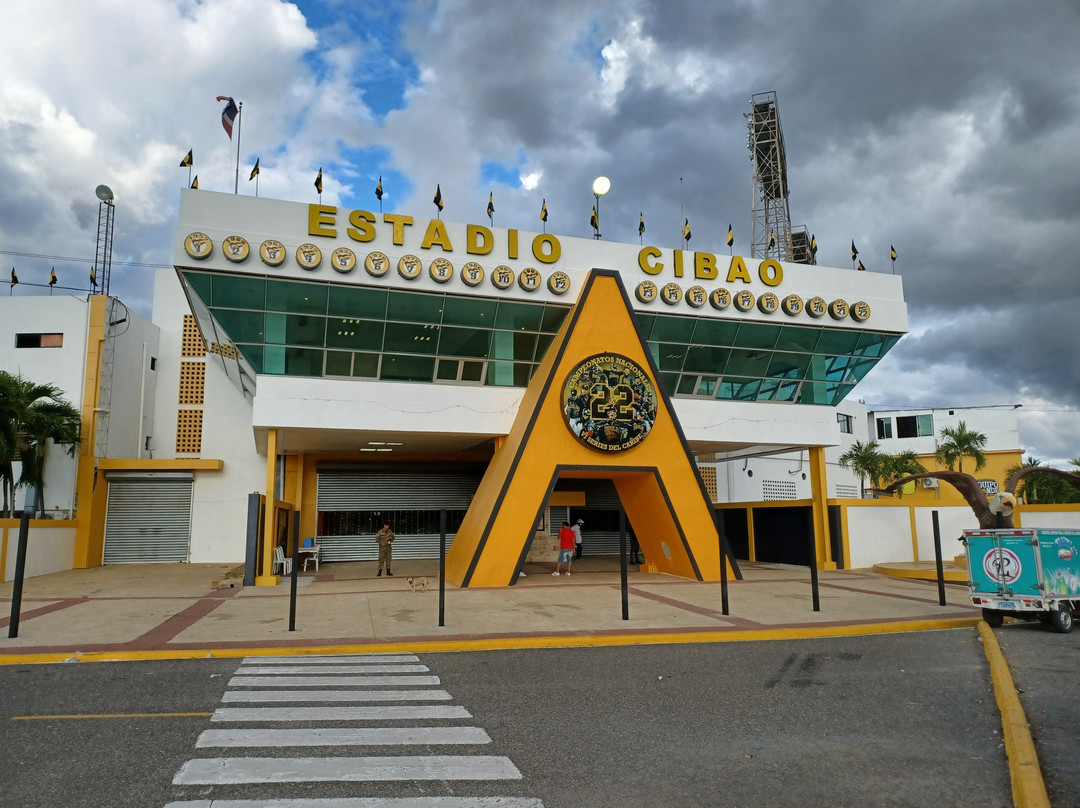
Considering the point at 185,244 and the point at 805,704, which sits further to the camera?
the point at 185,244

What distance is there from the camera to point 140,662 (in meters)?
9.98

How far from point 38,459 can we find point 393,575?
574 inches

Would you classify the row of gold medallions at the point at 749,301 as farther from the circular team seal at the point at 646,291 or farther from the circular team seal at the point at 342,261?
the circular team seal at the point at 342,261

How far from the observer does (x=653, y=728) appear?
6.77 meters

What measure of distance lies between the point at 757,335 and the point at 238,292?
53.0 ft

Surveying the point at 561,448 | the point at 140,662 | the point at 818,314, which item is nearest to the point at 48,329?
the point at 561,448

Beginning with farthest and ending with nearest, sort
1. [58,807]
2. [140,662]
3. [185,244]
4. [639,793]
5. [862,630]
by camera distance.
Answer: [185,244]
[862,630]
[140,662]
[639,793]
[58,807]

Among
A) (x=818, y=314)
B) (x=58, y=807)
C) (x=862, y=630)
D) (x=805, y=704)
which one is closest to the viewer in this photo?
(x=58, y=807)

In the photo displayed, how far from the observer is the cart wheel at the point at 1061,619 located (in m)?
11.8

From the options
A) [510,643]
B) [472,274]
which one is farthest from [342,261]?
[510,643]

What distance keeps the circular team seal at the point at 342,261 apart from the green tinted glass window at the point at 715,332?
10.9 metres

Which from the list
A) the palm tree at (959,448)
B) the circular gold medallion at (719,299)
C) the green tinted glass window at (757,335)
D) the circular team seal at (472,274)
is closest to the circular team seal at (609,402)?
the circular team seal at (472,274)

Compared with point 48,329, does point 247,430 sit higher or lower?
lower

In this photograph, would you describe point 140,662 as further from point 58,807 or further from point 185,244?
point 185,244
